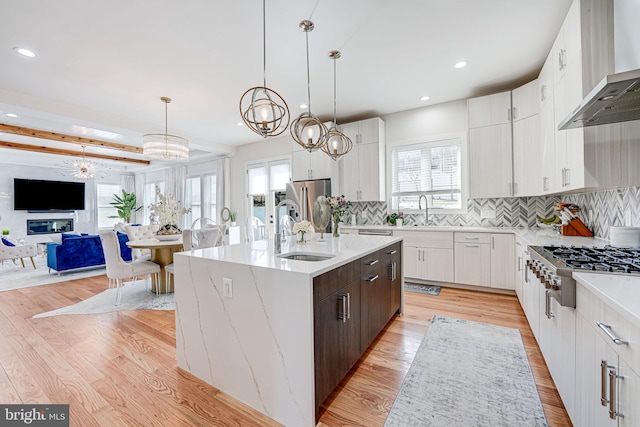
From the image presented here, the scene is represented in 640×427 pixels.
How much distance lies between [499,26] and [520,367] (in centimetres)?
294

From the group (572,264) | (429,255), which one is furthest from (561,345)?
(429,255)

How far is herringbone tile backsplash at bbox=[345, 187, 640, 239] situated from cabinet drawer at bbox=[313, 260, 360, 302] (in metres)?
2.10

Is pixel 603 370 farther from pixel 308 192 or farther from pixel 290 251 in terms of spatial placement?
pixel 308 192

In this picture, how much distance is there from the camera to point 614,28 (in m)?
1.84

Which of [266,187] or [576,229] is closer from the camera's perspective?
[576,229]

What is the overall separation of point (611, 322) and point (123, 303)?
4663mm

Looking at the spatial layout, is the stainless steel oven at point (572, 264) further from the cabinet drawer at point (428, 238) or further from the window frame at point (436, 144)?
the window frame at point (436, 144)

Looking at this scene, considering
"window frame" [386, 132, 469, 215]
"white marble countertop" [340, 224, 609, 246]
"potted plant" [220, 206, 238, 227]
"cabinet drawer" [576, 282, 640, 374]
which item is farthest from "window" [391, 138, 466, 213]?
"potted plant" [220, 206, 238, 227]

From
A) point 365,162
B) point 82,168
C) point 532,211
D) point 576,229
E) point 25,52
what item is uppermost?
point 25,52

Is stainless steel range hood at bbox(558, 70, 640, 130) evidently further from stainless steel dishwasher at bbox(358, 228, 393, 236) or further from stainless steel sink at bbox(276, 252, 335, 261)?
stainless steel dishwasher at bbox(358, 228, 393, 236)

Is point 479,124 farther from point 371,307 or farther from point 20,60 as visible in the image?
point 20,60

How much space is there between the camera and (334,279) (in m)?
1.67

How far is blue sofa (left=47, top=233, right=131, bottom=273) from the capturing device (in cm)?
510

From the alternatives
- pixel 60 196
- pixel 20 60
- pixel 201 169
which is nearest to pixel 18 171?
pixel 60 196
